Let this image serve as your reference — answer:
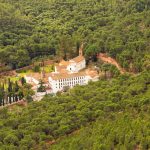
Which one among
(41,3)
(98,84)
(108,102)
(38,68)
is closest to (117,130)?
(108,102)

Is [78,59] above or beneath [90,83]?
above

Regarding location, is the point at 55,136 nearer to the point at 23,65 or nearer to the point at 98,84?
the point at 98,84

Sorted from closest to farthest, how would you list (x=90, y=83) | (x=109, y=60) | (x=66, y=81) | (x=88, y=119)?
(x=88, y=119) → (x=90, y=83) → (x=66, y=81) → (x=109, y=60)

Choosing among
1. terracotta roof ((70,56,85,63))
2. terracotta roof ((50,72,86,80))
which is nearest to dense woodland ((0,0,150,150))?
terracotta roof ((70,56,85,63))

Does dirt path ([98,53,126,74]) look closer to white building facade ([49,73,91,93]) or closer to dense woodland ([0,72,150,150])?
white building facade ([49,73,91,93])

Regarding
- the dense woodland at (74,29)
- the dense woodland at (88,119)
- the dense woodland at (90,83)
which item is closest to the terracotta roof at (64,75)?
the dense woodland at (90,83)

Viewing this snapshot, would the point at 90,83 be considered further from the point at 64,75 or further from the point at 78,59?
the point at 78,59

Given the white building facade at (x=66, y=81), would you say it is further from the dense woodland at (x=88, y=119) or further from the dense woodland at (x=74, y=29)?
the dense woodland at (x=74, y=29)

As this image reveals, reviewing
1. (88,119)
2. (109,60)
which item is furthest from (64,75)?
(88,119)
